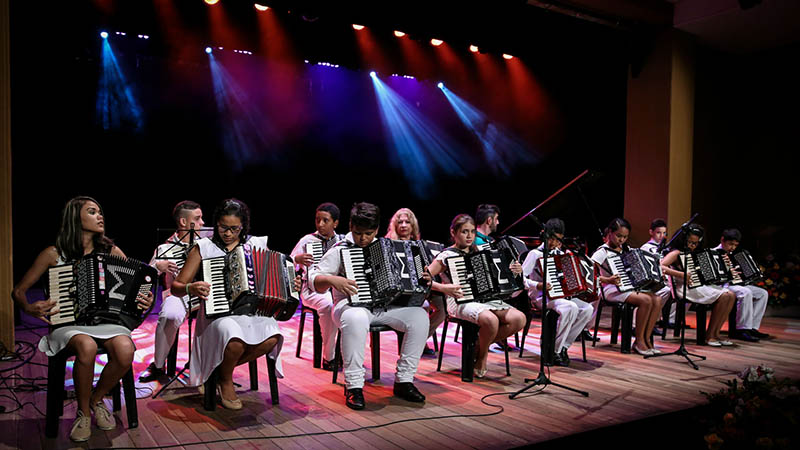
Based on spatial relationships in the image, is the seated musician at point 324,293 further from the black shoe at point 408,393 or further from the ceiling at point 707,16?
the ceiling at point 707,16

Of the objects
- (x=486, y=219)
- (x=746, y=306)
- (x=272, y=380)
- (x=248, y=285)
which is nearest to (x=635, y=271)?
(x=486, y=219)

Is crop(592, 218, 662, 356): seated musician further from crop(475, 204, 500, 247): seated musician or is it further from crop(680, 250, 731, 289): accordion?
crop(475, 204, 500, 247): seated musician

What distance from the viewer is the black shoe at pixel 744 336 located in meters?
6.51

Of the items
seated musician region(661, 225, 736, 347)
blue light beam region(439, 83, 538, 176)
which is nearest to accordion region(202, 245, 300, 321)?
seated musician region(661, 225, 736, 347)

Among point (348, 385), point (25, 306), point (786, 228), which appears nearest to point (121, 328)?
point (25, 306)

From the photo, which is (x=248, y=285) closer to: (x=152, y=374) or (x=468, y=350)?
(x=152, y=374)

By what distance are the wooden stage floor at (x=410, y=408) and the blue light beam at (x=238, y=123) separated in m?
4.08

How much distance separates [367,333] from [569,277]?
1.98m

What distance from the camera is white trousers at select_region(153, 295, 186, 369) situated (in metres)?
4.09

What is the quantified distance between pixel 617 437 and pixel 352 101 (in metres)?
7.36

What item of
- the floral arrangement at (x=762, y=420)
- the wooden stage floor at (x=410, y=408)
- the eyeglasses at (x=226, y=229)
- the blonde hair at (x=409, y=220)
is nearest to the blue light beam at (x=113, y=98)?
the wooden stage floor at (x=410, y=408)

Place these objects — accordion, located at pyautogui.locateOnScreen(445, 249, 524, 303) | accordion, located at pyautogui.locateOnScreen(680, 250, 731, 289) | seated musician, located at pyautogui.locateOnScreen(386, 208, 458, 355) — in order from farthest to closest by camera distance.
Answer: accordion, located at pyautogui.locateOnScreen(680, 250, 731, 289)
seated musician, located at pyautogui.locateOnScreen(386, 208, 458, 355)
accordion, located at pyautogui.locateOnScreen(445, 249, 524, 303)

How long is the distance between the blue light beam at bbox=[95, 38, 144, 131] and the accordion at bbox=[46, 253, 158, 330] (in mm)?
5437

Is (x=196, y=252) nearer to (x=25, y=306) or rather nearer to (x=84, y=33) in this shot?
(x=25, y=306)
